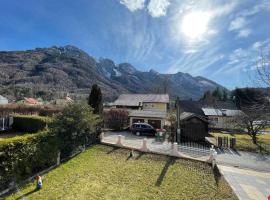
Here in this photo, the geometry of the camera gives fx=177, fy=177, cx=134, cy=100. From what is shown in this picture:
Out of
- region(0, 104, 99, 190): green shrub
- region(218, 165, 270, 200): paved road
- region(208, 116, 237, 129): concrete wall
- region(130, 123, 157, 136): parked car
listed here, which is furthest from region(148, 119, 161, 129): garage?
region(208, 116, 237, 129): concrete wall

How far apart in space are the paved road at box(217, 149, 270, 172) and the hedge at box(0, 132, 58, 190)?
13314 mm

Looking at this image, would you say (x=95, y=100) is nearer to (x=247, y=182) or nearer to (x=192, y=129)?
(x=192, y=129)

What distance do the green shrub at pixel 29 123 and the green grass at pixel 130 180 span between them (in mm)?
9990

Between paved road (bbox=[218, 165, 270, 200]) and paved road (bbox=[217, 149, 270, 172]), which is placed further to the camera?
paved road (bbox=[217, 149, 270, 172])

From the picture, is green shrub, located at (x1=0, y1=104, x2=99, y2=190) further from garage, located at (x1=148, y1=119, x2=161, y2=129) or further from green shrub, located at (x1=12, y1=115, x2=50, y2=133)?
garage, located at (x1=148, y1=119, x2=161, y2=129)

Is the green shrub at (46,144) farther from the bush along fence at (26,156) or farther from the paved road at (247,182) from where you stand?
the paved road at (247,182)

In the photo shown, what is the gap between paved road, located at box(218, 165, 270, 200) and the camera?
981cm

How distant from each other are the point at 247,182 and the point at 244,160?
4889 mm

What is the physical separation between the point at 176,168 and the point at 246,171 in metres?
5.32

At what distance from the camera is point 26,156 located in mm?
11109

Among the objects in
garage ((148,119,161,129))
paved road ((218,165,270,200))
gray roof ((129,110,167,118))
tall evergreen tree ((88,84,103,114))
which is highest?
Result: tall evergreen tree ((88,84,103,114))

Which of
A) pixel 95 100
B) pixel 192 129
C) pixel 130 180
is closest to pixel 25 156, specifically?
pixel 130 180

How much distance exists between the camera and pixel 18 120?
84.1 feet

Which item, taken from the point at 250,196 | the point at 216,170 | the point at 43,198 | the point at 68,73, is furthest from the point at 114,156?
the point at 68,73
